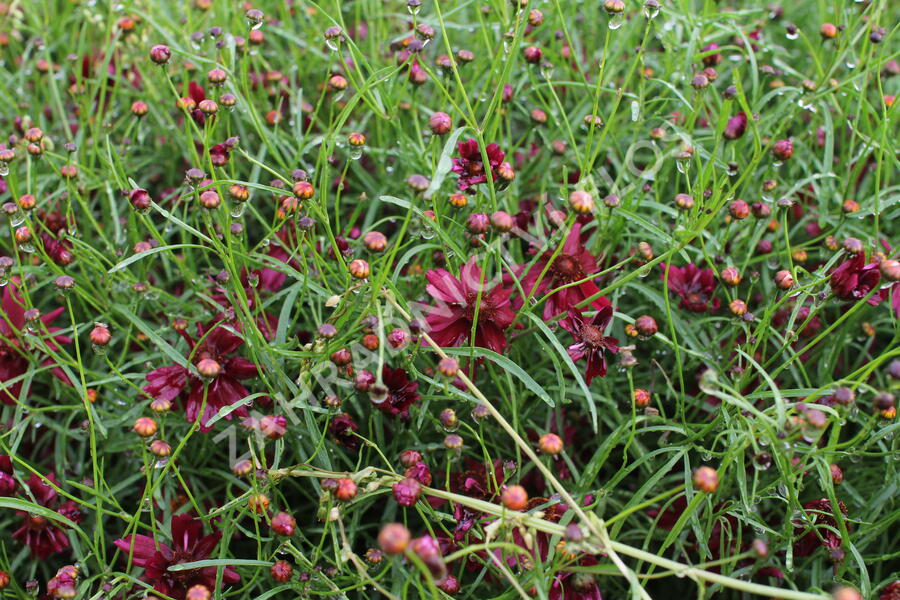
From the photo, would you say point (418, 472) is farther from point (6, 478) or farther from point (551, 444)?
point (6, 478)

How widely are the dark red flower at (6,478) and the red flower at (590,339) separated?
58 cm

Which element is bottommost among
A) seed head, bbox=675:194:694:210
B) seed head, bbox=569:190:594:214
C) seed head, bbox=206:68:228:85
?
seed head, bbox=675:194:694:210

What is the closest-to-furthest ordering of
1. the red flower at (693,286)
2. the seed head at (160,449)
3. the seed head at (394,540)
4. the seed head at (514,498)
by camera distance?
the seed head at (394,540)
the seed head at (514,498)
the seed head at (160,449)
the red flower at (693,286)

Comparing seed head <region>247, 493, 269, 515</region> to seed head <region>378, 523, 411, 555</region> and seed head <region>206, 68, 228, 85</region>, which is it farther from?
seed head <region>206, 68, 228, 85</region>

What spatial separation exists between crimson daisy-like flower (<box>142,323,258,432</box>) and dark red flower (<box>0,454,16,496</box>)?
0.51 ft

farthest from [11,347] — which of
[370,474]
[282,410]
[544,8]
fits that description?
[544,8]

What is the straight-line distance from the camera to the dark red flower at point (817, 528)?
755mm

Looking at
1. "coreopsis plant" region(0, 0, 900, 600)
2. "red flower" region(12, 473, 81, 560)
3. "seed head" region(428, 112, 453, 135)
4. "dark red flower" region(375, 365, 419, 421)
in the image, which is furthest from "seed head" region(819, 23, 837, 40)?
"red flower" region(12, 473, 81, 560)

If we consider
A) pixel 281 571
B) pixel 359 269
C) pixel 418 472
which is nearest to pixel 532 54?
pixel 359 269

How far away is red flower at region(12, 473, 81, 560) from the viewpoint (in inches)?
33.7

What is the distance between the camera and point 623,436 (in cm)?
81

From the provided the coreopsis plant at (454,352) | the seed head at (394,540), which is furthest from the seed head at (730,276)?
the seed head at (394,540)

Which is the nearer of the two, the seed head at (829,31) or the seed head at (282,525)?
the seed head at (282,525)

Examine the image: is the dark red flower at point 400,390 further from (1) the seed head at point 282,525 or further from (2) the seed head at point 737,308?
(2) the seed head at point 737,308
